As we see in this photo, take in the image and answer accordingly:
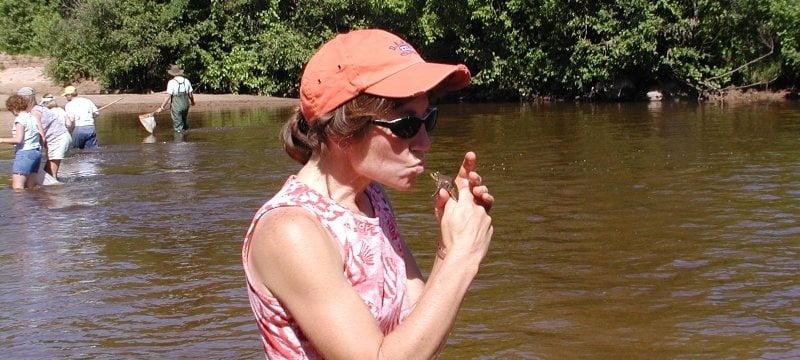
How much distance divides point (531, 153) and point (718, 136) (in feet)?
12.8

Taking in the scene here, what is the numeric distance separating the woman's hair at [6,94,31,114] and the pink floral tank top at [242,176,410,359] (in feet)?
38.8

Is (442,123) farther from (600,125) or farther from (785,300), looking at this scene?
(785,300)

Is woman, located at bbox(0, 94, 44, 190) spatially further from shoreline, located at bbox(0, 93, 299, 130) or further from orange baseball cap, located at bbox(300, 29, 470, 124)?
shoreline, located at bbox(0, 93, 299, 130)

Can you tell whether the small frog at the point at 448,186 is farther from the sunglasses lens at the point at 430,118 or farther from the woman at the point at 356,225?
the sunglasses lens at the point at 430,118

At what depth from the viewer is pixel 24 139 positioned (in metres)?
13.2

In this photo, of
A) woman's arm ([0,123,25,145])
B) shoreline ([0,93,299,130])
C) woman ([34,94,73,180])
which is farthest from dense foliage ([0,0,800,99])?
woman's arm ([0,123,25,145])

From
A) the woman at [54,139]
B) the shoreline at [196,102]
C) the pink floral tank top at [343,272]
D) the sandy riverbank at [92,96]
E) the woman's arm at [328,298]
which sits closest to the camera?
the woman's arm at [328,298]

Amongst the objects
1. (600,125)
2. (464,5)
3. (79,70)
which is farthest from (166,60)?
(600,125)

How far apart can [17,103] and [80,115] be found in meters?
4.38

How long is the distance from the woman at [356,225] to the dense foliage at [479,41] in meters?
27.3

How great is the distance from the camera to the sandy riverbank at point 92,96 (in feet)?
112

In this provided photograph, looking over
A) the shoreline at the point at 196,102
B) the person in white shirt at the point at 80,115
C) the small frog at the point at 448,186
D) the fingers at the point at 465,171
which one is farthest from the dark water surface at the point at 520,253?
the shoreline at the point at 196,102

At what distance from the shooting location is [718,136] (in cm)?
1777

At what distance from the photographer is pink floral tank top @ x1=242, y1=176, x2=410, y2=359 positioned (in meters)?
A: 2.33
